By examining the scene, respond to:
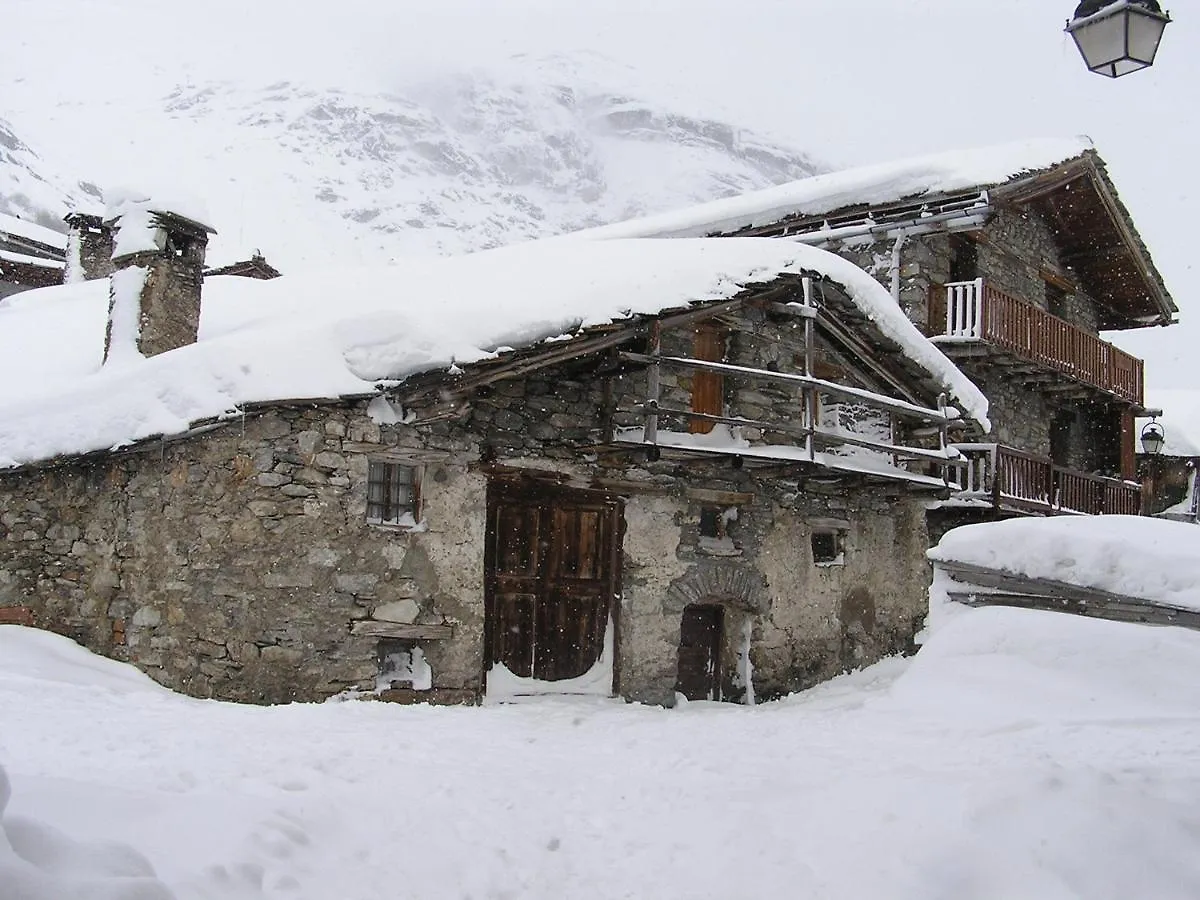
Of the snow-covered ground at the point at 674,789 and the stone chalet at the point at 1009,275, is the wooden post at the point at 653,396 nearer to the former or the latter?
the snow-covered ground at the point at 674,789

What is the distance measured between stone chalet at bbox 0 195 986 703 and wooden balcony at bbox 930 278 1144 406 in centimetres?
295

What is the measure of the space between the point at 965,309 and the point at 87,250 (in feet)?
53.1

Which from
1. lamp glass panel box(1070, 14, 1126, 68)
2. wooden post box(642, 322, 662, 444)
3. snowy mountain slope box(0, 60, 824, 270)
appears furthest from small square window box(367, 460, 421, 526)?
snowy mountain slope box(0, 60, 824, 270)

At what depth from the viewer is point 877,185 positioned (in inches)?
658

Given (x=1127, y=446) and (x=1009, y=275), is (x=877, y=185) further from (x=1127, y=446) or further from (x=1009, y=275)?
(x=1127, y=446)

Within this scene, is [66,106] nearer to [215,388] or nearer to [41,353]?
[41,353]

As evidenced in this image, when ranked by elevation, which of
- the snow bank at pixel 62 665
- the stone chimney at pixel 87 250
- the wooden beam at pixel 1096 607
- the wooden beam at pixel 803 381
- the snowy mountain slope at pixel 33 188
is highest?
the snowy mountain slope at pixel 33 188

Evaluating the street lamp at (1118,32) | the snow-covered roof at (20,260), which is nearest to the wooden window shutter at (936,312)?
the street lamp at (1118,32)

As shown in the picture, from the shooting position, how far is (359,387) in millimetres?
8969

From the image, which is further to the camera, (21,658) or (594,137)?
(594,137)

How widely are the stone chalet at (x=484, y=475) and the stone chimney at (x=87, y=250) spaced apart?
286 inches

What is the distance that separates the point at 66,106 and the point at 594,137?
55.8m

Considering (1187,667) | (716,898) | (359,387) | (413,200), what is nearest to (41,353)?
(359,387)

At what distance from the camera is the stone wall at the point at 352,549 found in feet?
29.4
